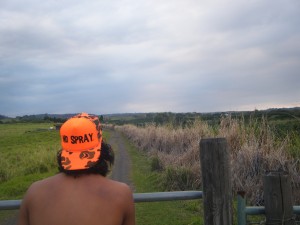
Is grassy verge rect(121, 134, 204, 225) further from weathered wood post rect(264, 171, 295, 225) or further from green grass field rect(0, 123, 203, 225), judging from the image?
weathered wood post rect(264, 171, 295, 225)

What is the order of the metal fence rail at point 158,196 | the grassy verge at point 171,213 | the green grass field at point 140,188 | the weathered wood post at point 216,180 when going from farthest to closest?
the green grass field at point 140,188
the grassy verge at point 171,213
the metal fence rail at point 158,196
the weathered wood post at point 216,180

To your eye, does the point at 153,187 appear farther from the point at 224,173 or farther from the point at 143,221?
the point at 224,173

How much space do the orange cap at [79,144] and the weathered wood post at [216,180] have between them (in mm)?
832

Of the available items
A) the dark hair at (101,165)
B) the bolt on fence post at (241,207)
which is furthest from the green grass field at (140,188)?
the dark hair at (101,165)

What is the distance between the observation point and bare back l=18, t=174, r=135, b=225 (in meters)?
2.05

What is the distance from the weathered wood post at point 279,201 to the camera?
262 cm

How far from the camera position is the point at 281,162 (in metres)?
7.19

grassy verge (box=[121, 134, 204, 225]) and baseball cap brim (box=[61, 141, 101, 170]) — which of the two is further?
grassy verge (box=[121, 134, 204, 225])

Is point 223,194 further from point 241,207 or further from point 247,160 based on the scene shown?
point 247,160

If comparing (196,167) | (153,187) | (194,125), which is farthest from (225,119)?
(194,125)

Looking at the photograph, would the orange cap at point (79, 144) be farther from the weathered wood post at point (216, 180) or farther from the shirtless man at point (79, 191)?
the weathered wood post at point (216, 180)

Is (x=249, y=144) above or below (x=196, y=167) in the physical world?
above

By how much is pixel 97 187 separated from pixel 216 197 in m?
0.91

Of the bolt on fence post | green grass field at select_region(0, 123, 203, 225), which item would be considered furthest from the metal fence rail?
green grass field at select_region(0, 123, 203, 225)
